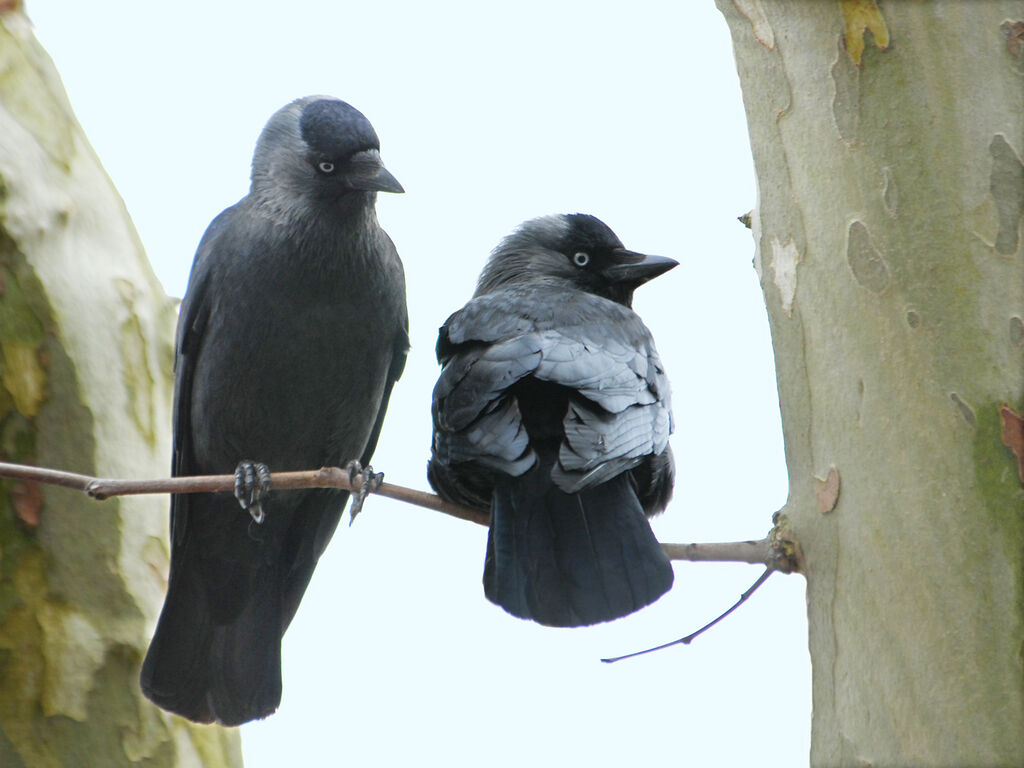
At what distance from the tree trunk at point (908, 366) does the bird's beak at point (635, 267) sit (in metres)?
1.70

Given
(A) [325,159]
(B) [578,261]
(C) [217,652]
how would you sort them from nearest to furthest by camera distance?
1. (A) [325,159]
2. (C) [217,652]
3. (B) [578,261]

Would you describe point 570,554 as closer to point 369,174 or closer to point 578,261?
point 369,174

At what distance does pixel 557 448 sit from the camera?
116 inches

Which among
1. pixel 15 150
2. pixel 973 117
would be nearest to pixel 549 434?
pixel 973 117

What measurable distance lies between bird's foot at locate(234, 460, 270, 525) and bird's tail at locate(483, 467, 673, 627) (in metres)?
1.02

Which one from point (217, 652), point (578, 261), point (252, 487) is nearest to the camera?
point (252, 487)

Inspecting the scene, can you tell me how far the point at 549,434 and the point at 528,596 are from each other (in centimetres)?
48

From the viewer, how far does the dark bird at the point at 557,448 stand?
8.72ft

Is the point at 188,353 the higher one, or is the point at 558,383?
the point at 188,353

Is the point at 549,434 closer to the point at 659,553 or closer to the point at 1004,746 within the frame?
the point at 659,553

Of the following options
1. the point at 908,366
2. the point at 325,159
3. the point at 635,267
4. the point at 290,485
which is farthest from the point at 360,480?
the point at 908,366

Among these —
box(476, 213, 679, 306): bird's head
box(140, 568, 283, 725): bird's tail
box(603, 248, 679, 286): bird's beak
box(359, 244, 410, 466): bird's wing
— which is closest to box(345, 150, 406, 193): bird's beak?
box(359, 244, 410, 466): bird's wing

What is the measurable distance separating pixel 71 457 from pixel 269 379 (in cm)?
64

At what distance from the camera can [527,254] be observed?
4270 mm
